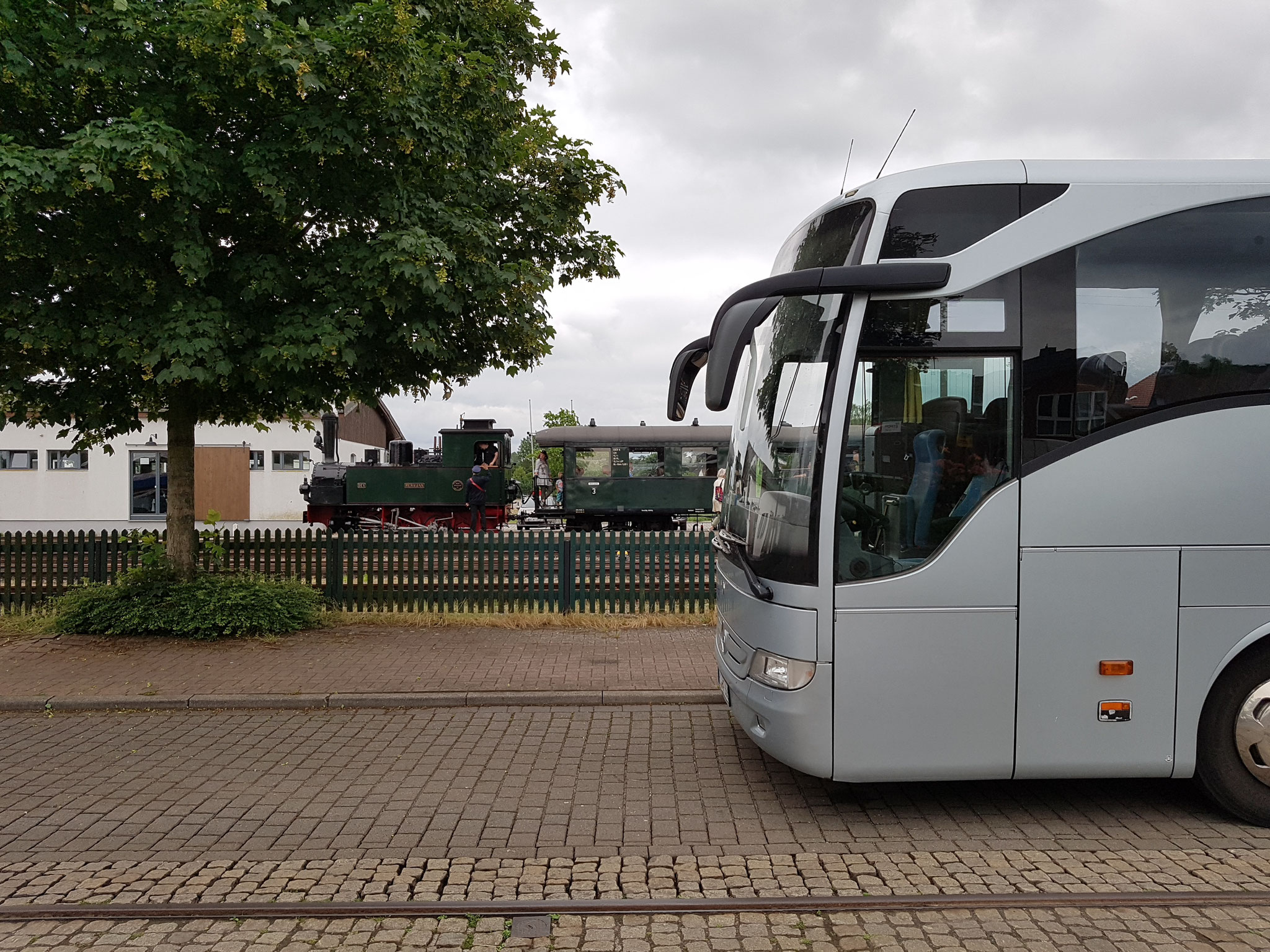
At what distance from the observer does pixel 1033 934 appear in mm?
3230

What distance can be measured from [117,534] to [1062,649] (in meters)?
10.4

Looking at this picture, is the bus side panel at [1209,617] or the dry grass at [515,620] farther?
the dry grass at [515,620]

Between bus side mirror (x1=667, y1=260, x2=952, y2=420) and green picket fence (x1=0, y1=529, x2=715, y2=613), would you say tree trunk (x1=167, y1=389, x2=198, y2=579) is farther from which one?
bus side mirror (x1=667, y1=260, x2=952, y2=420)

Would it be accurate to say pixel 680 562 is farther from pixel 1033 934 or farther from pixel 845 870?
pixel 1033 934

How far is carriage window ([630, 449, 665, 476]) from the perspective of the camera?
22.5 m

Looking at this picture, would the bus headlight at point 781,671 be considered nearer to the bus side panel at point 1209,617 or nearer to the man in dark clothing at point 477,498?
the bus side panel at point 1209,617

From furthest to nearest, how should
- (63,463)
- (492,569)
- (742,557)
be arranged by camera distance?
(63,463) < (492,569) < (742,557)

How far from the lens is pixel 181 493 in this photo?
362 inches

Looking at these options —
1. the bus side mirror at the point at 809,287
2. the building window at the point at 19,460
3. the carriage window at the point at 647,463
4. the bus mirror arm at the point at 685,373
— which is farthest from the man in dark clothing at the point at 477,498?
the building window at the point at 19,460

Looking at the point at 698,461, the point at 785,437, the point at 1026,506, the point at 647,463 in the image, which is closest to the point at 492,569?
the point at 785,437

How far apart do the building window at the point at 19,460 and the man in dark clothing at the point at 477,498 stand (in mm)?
21065

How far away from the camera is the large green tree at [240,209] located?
6.92 metres

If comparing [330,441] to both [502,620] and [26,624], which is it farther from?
[502,620]

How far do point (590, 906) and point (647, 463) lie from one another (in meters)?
19.2
